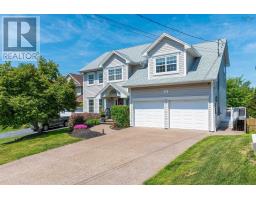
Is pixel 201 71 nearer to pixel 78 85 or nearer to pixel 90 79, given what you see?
pixel 90 79

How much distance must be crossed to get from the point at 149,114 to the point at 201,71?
504 centimetres

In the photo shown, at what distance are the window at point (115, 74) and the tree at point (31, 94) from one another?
5.08 m

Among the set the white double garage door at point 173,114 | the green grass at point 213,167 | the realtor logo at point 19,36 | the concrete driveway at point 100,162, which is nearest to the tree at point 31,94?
the realtor logo at point 19,36

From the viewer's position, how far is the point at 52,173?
791cm

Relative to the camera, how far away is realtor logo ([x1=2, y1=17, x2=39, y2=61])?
1260 centimetres

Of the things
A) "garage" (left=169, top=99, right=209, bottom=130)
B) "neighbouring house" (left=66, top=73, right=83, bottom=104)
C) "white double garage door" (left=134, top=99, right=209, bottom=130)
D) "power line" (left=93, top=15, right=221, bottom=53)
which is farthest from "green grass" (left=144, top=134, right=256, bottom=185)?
"neighbouring house" (left=66, top=73, right=83, bottom=104)

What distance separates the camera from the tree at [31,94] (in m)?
16.1

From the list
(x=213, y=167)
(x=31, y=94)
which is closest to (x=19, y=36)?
(x=31, y=94)

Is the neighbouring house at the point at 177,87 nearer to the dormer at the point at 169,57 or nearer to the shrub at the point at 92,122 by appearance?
the dormer at the point at 169,57

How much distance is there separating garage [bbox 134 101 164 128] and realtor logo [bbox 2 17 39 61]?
8.83 metres

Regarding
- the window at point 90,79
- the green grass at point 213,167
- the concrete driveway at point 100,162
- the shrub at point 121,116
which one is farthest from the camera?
the window at point 90,79
